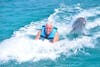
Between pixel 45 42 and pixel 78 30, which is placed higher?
pixel 78 30

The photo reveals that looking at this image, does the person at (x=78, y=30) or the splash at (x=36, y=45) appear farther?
the person at (x=78, y=30)

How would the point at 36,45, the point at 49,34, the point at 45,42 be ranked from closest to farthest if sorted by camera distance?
the point at 36,45 → the point at 45,42 → the point at 49,34

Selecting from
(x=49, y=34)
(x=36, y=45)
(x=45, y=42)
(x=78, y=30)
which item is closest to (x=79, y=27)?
(x=78, y=30)

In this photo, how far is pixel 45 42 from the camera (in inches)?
490

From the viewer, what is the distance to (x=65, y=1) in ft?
63.1

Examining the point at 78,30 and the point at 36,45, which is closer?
the point at 36,45

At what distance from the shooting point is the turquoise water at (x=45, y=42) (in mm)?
11203

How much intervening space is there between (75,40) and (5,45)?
9.71 feet

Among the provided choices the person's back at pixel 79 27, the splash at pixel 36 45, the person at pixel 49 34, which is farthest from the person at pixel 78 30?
the person at pixel 49 34

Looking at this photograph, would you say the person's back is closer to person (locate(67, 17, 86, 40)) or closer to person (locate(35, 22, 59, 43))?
person (locate(67, 17, 86, 40))

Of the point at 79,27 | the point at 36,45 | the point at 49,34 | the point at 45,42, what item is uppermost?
the point at 79,27

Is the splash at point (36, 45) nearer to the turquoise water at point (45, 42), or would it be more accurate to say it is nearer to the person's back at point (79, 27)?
the turquoise water at point (45, 42)

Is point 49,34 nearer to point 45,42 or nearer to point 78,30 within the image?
point 45,42

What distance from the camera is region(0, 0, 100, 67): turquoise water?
11.2 meters
